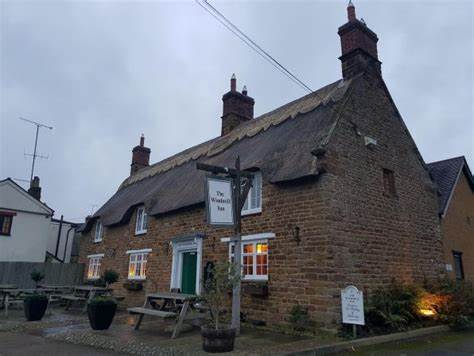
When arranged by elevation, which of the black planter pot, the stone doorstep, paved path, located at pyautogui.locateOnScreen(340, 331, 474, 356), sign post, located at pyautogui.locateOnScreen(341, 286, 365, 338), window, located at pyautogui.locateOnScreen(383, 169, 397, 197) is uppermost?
window, located at pyautogui.locateOnScreen(383, 169, 397, 197)

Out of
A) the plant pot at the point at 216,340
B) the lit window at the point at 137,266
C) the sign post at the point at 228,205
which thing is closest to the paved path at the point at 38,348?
the plant pot at the point at 216,340

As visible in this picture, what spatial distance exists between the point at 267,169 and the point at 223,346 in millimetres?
5599

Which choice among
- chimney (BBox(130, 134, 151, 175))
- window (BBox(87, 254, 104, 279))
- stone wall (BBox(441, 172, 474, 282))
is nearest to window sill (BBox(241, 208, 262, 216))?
stone wall (BBox(441, 172, 474, 282))

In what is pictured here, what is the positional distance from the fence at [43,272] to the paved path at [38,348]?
1201cm

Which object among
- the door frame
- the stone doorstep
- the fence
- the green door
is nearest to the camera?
the stone doorstep

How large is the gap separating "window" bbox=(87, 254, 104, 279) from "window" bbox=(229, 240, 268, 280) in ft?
38.5

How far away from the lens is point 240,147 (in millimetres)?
14688

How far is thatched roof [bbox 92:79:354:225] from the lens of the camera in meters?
10.6

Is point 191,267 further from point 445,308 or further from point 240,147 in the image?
point 445,308

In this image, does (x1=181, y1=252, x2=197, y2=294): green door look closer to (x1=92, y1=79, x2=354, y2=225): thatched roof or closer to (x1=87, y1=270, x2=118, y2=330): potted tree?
(x1=92, y1=79, x2=354, y2=225): thatched roof

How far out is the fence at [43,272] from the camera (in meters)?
19.2

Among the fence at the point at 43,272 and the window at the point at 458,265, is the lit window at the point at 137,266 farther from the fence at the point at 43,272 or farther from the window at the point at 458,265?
the window at the point at 458,265

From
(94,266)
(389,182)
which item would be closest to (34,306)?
(94,266)

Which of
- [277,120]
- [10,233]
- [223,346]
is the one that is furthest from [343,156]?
[10,233]
